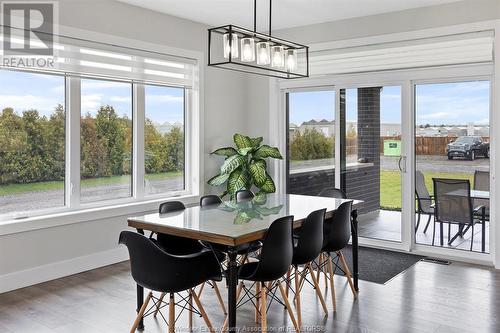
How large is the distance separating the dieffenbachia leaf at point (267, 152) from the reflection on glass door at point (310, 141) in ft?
1.75

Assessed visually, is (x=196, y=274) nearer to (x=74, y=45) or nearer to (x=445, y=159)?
(x=74, y=45)

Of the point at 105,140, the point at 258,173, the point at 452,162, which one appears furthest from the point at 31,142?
the point at 452,162

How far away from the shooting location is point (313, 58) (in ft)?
19.6

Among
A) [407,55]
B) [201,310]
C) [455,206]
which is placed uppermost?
[407,55]

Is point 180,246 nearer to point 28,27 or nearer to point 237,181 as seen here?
point 237,181

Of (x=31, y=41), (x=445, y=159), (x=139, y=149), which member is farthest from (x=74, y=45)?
(x=445, y=159)

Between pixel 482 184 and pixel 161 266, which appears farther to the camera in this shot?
pixel 482 184

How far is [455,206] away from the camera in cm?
518

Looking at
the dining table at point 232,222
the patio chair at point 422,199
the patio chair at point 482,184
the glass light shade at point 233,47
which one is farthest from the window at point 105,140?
the patio chair at point 482,184

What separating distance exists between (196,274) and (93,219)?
2350 mm

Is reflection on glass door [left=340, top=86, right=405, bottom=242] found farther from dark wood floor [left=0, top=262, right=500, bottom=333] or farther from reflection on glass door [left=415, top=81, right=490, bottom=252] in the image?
dark wood floor [left=0, top=262, right=500, bottom=333]

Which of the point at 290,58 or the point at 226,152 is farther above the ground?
the point at 290,58

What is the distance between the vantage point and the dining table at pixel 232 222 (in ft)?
9.23

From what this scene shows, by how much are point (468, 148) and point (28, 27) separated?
15.0 feet
